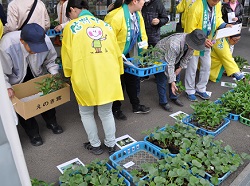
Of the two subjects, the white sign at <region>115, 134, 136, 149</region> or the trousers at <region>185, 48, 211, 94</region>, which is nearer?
the white sign at <region>115, 134, 136, 149</region>

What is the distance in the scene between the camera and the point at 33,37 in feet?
8.20

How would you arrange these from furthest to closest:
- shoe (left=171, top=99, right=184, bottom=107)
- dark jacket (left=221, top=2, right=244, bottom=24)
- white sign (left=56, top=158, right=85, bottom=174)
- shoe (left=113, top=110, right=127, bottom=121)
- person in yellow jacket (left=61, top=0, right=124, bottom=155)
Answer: dark jacket (left=221, top=2, right=244, bottom=24) → shoe (left=171, top=99, right=184, bottom=107) → shoe (left=113, top=110, right=127, bottom=121) → white sign (left=56, top=158, right=85, bottom=174) → person in yellow jacket (left=61, top=0, right=124, bottom=155)

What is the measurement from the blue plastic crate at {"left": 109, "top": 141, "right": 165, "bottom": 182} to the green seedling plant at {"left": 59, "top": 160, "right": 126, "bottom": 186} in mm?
254

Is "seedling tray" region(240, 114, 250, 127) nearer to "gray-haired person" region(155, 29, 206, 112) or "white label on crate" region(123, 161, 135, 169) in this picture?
"gray-haired person" region(155, 29, 206, 112)

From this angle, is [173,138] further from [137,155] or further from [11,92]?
[11,92]

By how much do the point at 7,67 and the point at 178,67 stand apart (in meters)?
2.15

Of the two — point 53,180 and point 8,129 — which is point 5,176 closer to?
point 8,129

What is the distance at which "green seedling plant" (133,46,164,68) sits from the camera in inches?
124

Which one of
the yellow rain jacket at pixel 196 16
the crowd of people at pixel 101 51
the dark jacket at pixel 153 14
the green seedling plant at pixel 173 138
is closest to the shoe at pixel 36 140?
the crowd of people at pixel 101 51

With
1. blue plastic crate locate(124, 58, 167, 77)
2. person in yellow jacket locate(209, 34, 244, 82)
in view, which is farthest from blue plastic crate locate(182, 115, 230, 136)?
person in yellow jacket locate(209, 34, 244, 82)

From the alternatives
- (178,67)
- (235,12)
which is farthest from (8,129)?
(235,12)

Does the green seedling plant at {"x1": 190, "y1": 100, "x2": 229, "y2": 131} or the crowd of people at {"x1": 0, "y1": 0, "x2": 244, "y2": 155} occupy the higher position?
the crowd of people at {"x1": 0, "y1": 0, "x2": 244, "y2": 155}

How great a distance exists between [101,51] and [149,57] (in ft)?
3.54

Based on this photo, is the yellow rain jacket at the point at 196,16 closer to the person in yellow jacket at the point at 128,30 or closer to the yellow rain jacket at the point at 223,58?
the yellow rain jacket at the point at 223,58
